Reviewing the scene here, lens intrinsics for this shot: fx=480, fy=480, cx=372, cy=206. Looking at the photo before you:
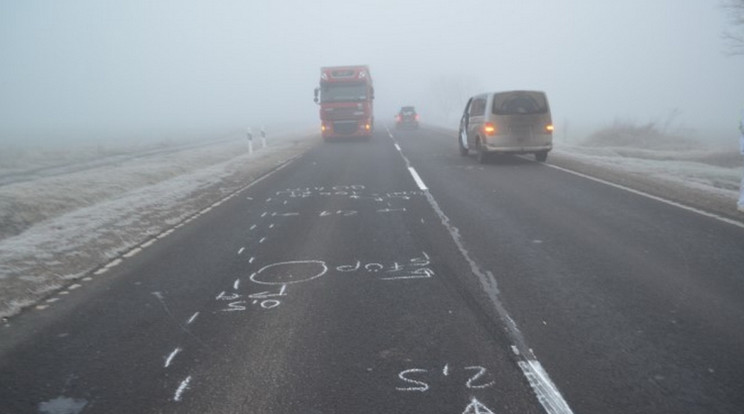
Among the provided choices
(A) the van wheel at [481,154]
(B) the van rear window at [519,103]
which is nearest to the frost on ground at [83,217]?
(A) the van wheel at [481,154]

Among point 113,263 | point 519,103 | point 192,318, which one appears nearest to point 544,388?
point 192,318

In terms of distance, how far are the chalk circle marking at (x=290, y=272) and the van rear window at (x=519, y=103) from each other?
9936 millimetres

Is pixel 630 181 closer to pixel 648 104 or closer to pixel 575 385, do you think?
pixel 575 385

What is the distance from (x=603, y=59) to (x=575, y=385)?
6933 inches

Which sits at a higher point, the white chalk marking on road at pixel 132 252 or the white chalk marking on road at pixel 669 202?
the white chalk marking on road at pixel 669 202

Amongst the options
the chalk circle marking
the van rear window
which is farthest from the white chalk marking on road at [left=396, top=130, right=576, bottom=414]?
the van rear window

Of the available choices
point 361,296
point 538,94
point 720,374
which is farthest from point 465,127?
point 720,374

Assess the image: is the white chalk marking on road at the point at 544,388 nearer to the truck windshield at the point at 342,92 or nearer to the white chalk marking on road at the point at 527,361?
the white chalk marking on road at the point at 527,361

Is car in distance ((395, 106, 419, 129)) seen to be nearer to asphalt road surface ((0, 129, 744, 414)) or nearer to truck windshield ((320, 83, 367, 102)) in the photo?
truck windshield ((320, 83, 367, 102))

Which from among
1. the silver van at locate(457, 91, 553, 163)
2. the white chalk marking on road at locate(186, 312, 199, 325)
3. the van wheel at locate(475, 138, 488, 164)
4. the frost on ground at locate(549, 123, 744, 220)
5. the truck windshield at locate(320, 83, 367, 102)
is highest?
the truck windshield at locate(320, 83, 367, 102)

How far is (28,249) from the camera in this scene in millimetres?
6586

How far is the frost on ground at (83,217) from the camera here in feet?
18.6

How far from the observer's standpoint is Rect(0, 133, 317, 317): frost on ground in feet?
18.6

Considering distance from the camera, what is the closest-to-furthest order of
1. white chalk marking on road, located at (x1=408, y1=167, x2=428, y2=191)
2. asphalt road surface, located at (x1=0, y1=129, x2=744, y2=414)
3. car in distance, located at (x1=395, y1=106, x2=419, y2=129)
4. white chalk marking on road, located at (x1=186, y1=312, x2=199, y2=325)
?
asphalt road surface, located at (x1=0, y1=129, x2=744, y2=414) → white chalk marking on road, located at (x1=186, y1=312, x2=199, y2=325) → white chalk marking on road, located at (x1=408, y1=167, x2=428, y2=191) → car in distance, located at (x1=395, y1=106, x2=419, y2=129)
